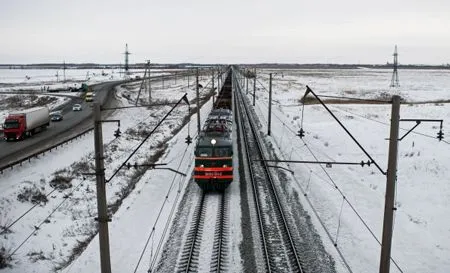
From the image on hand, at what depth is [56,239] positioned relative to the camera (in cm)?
1803

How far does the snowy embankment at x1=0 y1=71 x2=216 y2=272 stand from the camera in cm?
1694

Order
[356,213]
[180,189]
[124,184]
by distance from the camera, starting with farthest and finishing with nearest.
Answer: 1. [124,184]
2. [180,189]
3. [356,213]

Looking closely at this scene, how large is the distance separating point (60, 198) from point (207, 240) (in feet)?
34.2

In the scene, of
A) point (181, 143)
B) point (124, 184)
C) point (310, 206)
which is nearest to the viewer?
point (310, 206)

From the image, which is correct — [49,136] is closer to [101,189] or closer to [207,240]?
[207,240]

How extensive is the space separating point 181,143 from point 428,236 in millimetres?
24358

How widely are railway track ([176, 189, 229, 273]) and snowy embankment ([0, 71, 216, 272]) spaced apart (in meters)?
3.01

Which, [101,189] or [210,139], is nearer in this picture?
[101,189]

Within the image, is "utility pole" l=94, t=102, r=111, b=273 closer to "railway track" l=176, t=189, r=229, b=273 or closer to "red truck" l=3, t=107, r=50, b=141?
"railway track" l=176, t=189, r=229, b=273

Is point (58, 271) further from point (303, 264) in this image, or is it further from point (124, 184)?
point (124, 184)

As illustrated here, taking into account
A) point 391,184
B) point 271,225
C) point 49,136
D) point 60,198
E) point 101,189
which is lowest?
point 60,198

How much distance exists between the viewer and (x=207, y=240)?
17.4 meters

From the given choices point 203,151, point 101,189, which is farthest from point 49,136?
point 101,189

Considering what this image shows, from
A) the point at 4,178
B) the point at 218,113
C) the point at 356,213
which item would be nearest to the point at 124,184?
the point at 4,178
